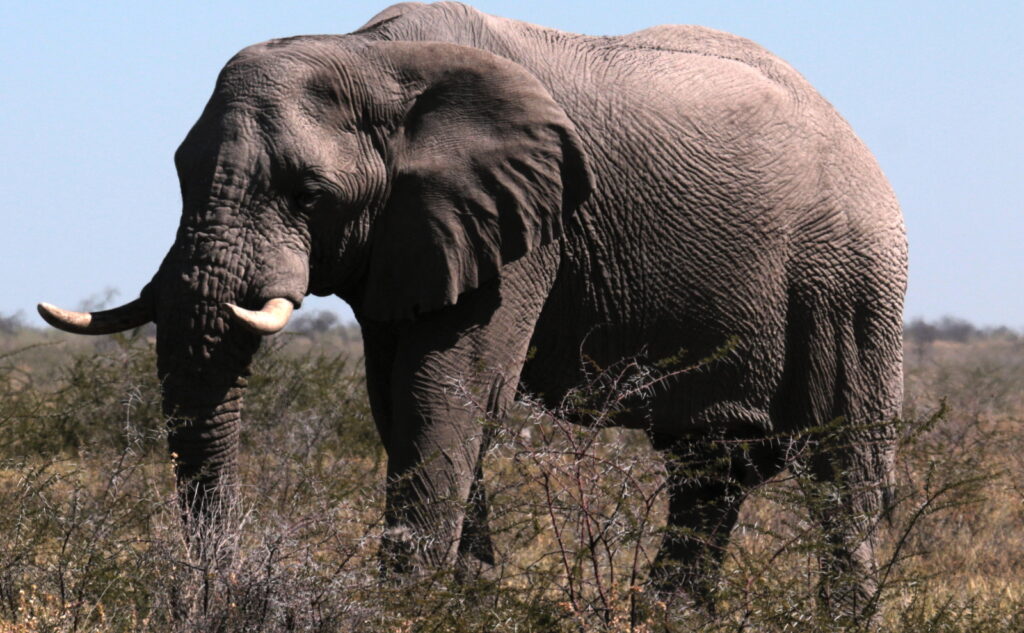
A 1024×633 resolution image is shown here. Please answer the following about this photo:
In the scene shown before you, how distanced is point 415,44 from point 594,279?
1.02m

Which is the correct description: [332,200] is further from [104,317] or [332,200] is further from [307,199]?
[104,317]

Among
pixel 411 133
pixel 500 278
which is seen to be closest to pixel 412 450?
pixel 500 278

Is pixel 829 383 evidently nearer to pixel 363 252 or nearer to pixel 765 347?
pixel 765 347

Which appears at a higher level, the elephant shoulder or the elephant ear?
the elephant shoulder

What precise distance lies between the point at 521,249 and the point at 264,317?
96 centimetres

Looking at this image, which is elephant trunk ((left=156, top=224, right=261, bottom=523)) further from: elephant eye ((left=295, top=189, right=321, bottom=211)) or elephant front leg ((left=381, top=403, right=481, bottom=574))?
elephant front leg ((left=381, top=403, right=481, bottom=574))

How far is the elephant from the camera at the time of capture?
197 inches

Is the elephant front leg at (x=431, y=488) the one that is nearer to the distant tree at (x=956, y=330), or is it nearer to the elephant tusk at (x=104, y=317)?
the elephant tusk at (x=104, y=317)

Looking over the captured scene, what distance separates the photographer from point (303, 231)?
5.11m

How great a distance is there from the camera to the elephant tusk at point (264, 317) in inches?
188

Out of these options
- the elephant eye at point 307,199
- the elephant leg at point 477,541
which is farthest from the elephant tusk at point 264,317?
the elephant leg at point 477,541

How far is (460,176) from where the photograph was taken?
5.32 meters

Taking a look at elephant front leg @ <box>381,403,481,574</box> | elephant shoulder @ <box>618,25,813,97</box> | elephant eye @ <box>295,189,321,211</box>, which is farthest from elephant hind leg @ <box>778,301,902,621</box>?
elephant eye @ <box>295,189,321,211</box>

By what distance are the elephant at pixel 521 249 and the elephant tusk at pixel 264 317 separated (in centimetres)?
1
